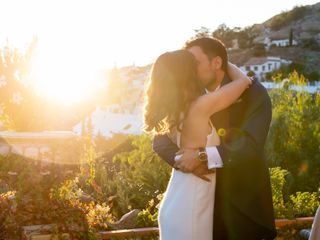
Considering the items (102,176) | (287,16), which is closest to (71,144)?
(102,176)

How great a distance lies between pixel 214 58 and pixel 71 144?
4232 mm

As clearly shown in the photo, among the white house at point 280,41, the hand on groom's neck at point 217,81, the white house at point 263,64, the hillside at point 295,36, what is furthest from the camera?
the white house at point 280,41

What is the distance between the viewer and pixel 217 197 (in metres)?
3.04

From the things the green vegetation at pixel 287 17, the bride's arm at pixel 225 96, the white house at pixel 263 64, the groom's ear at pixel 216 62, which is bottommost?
the white house at pixel 263 64

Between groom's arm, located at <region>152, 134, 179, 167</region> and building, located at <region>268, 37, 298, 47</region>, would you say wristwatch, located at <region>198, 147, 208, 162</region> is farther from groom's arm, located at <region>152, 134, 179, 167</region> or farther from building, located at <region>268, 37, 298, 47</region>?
building, located at <region>268, 37, 298, 47</region>

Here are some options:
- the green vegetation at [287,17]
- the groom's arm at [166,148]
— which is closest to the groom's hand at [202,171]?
the groom's arm at [166,148]

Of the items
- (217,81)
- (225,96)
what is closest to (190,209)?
(225,96)

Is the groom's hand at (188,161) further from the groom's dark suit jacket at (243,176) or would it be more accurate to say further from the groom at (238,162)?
the groom's dark suit jacket at (243,176)

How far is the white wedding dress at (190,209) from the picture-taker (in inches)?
117

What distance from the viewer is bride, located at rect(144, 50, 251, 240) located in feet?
9.54

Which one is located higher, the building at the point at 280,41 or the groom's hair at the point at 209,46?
the groom's hair at the point at 209,46

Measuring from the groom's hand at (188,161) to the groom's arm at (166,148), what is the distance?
0.60ft

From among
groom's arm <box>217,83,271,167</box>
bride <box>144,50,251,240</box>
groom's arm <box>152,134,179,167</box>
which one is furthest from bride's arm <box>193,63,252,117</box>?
groom's arm <box>152,134,179,167</box>

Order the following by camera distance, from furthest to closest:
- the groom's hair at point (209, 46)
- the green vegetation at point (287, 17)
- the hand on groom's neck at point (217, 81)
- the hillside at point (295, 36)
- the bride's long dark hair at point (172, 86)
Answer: the green vegetation at point (287, 17) → the hillside at point (295, 36) → the hand on groom's neck at point (217, 81) → the groom's hair at point (209, 46) → the bride's long dark hair at point (172, 86)
